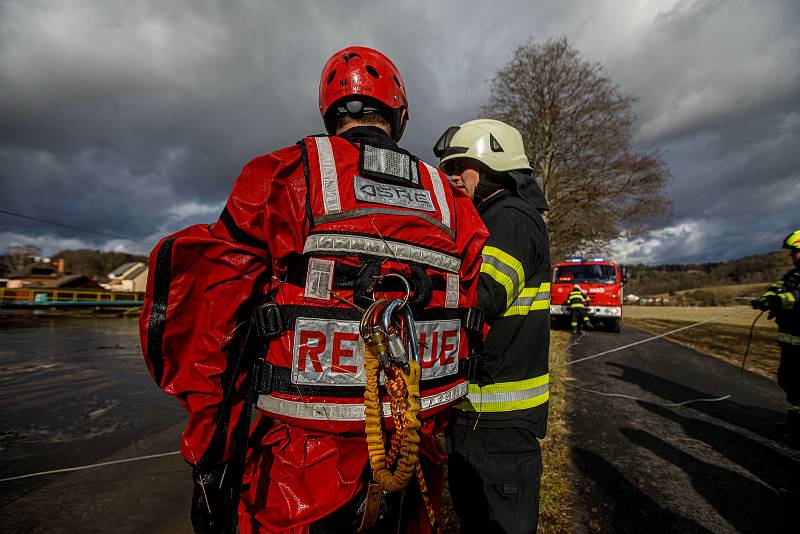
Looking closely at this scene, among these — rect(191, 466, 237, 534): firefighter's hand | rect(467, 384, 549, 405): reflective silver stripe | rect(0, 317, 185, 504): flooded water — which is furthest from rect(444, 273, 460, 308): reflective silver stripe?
rect(0, 317, 185, 504): flooded water

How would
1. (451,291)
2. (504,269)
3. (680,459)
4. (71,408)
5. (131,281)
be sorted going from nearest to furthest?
1. (451,291)
2. (504,269)
3. (680,459)
4. (71,408)
5. (131,281)

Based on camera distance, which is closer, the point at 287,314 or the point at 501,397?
the point at 287,314

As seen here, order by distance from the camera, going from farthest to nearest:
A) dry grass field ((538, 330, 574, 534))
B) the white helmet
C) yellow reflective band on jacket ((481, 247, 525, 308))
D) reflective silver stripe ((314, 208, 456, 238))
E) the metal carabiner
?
dry grass field ((538, 330, 574, 534)) → the white helmet → yellow reflective band on jacket ((481, 247, 525, 308)) → reflective silver stripe ((314, 208, 456, 238)) → the metal carabiner

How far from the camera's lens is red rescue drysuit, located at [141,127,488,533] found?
1.10 m

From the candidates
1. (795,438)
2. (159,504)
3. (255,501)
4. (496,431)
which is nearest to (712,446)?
(795,438)

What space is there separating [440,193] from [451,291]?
377 millimetres

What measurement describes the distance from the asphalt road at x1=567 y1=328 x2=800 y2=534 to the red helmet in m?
3.15

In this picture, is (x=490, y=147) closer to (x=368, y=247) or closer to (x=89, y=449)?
(x=368, y=247)

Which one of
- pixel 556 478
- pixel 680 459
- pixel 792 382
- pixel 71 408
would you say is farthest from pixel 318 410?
pixel 71 408

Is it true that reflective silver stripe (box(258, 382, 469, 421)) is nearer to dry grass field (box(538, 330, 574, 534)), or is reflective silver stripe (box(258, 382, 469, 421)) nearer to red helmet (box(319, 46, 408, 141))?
red helmet (box(319, 46, 408, 141))

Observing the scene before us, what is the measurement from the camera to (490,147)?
223 centimetres

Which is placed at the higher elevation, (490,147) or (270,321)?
(490,147)

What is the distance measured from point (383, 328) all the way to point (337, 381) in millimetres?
259

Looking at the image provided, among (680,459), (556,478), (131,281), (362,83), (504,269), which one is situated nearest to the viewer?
(362,83)
